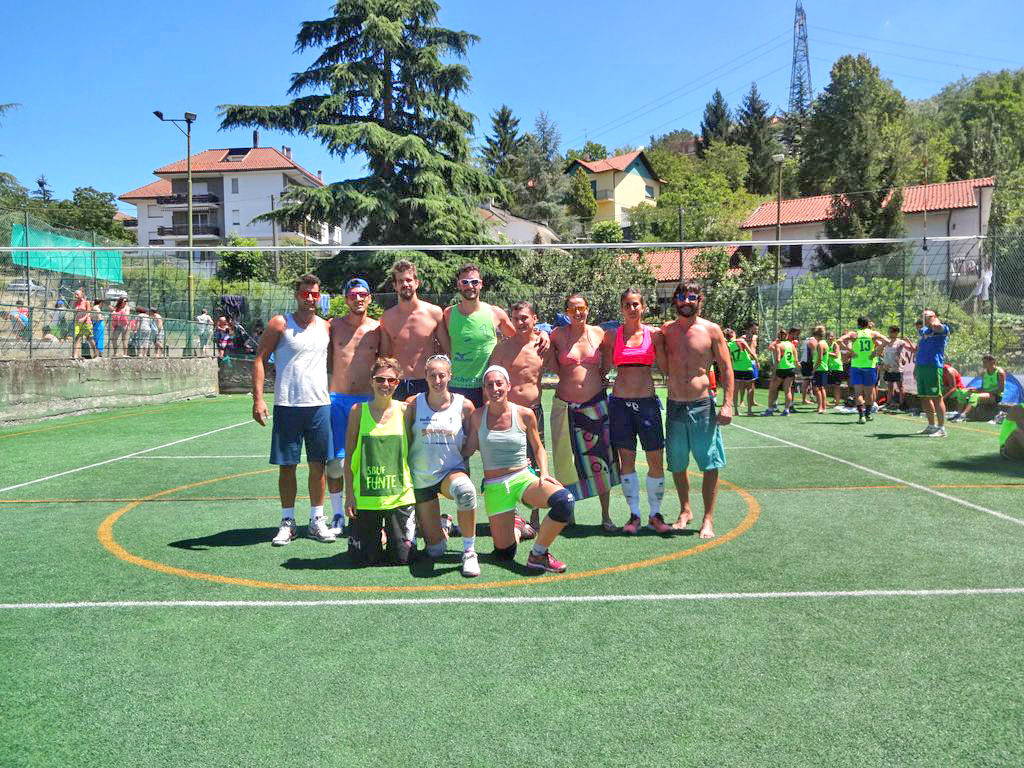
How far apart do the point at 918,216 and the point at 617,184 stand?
31.0 m

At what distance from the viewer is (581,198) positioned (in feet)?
246

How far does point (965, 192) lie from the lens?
5028 centimetres

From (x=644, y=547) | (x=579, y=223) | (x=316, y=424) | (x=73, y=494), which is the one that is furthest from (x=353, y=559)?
(x=579, y=223)

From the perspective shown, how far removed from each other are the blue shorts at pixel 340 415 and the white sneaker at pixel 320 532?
0.55 m

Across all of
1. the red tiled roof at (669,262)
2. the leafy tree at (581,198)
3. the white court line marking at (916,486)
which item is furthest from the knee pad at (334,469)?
the leafy tree at (581,198)

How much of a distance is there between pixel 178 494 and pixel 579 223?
68398mm

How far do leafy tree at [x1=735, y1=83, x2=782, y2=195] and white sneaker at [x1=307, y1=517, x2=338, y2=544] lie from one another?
8041 cm

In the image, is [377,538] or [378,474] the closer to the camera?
[378,474]

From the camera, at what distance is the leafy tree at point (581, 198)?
246 feet

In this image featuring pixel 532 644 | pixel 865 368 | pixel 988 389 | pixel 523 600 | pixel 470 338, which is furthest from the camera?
pixel 865 368

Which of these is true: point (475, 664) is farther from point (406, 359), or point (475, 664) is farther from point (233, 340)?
point (233, 340)

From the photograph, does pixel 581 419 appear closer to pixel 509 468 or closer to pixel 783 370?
pixel 509 468

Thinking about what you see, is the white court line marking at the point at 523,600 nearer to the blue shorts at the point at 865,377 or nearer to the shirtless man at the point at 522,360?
the shirtless man at the point at 522,360

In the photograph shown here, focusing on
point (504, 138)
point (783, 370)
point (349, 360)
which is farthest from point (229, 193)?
point (349, 360)
